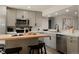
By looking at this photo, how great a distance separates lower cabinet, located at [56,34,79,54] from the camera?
252 cm

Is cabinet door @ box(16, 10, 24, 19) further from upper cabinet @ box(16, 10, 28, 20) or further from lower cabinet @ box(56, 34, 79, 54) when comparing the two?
lower cabinet @ box(56, 34, 79, 54)

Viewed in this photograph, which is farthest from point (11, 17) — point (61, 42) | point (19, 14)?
point (61, 42)

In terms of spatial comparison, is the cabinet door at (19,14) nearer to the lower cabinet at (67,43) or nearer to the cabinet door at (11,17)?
the cabinet door at (11,17)

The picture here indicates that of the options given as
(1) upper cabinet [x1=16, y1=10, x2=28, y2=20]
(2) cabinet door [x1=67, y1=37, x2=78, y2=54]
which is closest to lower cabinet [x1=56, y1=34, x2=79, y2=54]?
(2) cabinet door [x1=67, y1=37, x2=78, y2=54]

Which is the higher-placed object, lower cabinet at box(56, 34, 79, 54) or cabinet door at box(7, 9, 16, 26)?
cabinet door at box(7, 9, 16, 26)

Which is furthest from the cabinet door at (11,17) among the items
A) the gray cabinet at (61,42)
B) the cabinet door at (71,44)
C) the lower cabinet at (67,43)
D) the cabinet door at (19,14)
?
the gray cabinet at (61,42)

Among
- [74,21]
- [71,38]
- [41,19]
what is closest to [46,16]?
[41,19]

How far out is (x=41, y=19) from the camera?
156cm

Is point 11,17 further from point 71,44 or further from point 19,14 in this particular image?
point 71,44

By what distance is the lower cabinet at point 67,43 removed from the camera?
2.52m

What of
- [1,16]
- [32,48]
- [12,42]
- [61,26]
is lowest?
[32,48]

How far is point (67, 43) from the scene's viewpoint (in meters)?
2.87

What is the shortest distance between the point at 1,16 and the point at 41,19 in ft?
1.87
